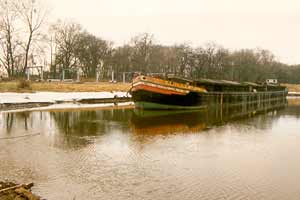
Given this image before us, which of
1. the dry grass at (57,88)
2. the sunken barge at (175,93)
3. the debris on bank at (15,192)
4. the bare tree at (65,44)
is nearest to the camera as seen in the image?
the debris on bank at (15,192)

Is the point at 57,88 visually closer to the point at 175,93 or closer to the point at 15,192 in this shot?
the point at 175,93

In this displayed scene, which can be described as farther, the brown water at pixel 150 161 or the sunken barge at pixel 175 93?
the sunken barge at pixel 175 93

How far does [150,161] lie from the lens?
11.7 metres

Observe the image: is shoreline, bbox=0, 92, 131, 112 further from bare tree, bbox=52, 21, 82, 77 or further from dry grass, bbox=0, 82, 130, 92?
bare tree, bbox=52, 21, 82, 77

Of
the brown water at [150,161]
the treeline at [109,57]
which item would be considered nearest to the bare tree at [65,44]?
the treeline at [109,57]

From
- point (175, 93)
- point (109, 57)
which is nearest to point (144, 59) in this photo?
point (109, 57)

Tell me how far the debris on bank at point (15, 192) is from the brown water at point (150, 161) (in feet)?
1.44

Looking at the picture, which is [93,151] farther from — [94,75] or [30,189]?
[94,75]

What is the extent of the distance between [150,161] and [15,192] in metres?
4.63

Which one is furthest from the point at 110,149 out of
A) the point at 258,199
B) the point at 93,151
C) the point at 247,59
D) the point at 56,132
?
the point at 247,59

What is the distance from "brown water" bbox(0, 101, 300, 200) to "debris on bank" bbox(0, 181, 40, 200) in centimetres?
44

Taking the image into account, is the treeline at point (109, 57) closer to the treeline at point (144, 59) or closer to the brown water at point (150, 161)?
the treeline at point (144, 59)

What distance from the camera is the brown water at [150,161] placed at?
898 centimetres

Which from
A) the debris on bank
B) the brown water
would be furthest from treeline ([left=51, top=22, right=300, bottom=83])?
the debris on bank
